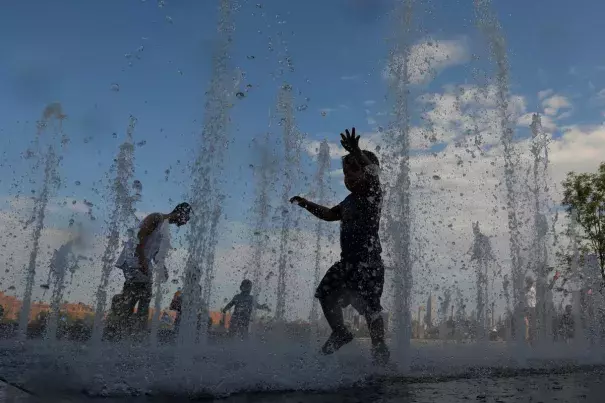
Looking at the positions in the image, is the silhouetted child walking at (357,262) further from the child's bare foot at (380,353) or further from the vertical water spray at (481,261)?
the vertical water spray at (481,261)

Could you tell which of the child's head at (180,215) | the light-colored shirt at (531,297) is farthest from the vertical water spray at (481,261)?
the child's head at (180,215)

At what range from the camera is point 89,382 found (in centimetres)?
230

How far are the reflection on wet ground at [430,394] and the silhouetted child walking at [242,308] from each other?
5.62m

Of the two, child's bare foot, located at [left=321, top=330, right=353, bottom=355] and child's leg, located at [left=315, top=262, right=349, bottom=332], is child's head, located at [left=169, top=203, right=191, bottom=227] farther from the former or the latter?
→ child's bare foot, located at [left=321, top=330, right=353, bottom=355]

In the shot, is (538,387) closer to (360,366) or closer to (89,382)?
(360,366)

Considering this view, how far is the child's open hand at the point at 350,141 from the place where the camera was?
3.79 metres

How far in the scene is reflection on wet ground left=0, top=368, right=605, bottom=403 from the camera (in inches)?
78.9

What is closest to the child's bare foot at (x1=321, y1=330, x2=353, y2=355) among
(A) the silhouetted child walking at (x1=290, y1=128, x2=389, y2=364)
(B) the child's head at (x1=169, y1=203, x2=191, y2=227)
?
(A) the silhouetted child walking at (x1=290, y1=128, x2=389, y2=364)

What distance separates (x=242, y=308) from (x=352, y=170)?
203 inches

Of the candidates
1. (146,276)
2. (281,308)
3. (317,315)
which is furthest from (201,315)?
(317,315)

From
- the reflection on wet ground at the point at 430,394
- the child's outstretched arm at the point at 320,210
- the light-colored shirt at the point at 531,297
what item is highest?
the child's outstretched arm at the point at 320,210

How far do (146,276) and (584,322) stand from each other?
11402mm

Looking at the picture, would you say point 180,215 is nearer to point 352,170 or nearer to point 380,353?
point 352,170

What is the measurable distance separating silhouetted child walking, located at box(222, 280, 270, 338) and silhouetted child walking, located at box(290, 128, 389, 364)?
191 inches
